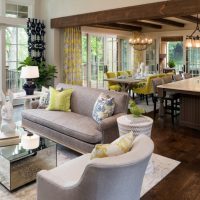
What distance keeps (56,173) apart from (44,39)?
5.67 meters

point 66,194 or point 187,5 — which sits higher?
point 187,5

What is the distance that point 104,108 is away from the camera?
3744 millimetres

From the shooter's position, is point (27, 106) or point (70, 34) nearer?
point (27, 106)

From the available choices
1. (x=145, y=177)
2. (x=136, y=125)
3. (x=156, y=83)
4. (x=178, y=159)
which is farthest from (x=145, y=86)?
(x=145, y=177)

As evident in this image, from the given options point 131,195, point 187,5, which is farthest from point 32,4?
point 131,195

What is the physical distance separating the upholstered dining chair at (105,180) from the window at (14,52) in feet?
18.1

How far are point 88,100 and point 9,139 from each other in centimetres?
150

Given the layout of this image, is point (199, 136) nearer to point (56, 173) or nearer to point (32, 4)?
point (56, 173)

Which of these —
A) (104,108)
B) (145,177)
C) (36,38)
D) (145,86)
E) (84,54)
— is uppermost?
(36,38)

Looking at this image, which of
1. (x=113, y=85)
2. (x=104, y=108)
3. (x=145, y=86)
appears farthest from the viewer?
(x=113, y=85)

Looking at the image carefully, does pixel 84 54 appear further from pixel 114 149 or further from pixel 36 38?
pixel 114 149

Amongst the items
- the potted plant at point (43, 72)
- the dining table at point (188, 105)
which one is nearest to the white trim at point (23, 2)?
the potted plant at point (43, 72)

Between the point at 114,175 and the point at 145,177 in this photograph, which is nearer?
the point at 114,175

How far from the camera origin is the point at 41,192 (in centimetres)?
217
